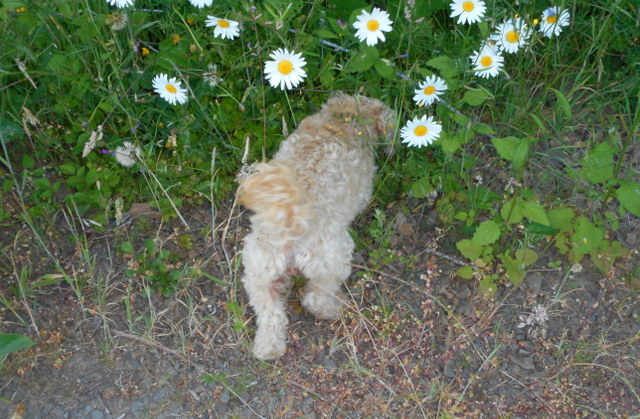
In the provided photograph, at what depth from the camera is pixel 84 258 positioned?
114 inches

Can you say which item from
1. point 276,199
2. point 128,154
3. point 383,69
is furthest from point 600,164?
point 128,154

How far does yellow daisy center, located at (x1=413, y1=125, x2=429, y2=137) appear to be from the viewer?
103 inches

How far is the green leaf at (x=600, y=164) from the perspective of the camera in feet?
7.55

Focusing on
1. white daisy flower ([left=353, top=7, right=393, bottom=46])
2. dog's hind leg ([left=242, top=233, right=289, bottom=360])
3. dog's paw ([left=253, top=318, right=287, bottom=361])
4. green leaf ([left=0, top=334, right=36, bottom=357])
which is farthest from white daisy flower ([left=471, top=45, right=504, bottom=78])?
green leaf ([left=0, top=334, right=36, bottom=357])

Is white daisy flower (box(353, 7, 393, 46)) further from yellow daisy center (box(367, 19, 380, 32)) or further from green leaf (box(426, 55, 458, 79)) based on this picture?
green leaf (box(426, 55, 458, 79))

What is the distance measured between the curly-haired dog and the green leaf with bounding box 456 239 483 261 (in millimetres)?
629

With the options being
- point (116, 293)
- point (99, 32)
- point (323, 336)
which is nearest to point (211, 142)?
point (99, 32)

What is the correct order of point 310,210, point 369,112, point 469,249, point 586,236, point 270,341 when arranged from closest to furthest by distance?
1. point 310,210
2. point 586,236
3. point 270,341
4. point 469,249
5. point 369,112

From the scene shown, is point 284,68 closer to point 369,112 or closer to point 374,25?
point 374,25

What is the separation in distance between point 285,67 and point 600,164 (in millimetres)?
1658

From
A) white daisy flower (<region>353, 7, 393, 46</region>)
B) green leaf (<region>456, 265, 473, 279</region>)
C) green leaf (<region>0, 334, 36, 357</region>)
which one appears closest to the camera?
green leaf (<region>0, 334, 36, 357</region>)

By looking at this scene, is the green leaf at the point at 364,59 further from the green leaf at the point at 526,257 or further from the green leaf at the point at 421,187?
the green leaf at the point at 526,257

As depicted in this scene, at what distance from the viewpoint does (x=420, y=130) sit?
2613 millimetres

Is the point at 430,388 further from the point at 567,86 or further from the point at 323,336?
the point at 567,86
